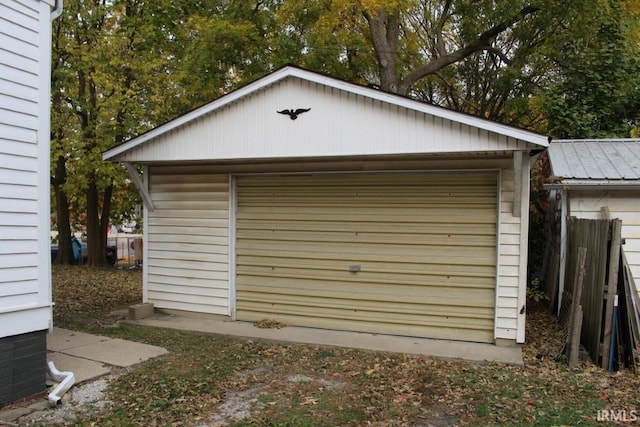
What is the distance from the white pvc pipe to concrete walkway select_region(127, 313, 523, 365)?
2.28 metres

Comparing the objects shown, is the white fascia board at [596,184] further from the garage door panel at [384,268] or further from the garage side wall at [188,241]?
the garage side wall at [188,241]

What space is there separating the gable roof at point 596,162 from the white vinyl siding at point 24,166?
613cm

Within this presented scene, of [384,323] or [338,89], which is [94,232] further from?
[338,89]

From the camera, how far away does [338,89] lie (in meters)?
6.23

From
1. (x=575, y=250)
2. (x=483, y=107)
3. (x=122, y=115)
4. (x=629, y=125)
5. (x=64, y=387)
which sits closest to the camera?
(x=64, y=387)

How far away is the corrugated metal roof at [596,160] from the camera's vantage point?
6516mm

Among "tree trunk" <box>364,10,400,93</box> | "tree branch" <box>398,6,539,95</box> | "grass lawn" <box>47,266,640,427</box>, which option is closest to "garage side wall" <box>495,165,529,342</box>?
"grass lawn" <box>47,266,640,427</box>

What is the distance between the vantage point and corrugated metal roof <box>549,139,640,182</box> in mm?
6516

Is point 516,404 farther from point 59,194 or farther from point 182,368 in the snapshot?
point 59,194

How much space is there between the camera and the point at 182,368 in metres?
5.32

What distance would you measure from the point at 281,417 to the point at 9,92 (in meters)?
3.68

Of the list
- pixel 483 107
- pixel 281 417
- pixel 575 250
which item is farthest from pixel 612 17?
pixel 281 417

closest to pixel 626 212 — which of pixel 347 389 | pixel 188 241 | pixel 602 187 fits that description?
pixel 602 187

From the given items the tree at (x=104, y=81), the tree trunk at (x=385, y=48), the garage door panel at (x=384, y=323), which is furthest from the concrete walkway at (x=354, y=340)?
the tree trunk at (x=385, y=48)
